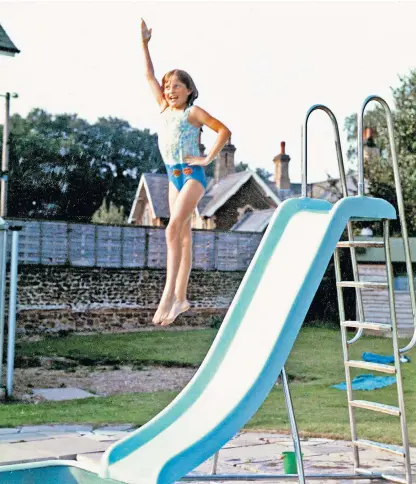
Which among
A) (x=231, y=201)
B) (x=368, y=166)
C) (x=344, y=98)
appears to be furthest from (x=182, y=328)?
(x=368, y=166)

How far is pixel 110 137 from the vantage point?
14.9 feet

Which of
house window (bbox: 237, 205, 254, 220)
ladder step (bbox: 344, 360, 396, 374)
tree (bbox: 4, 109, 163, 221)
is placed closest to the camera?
ladder step (bbox: 344, 360, 396, 374)

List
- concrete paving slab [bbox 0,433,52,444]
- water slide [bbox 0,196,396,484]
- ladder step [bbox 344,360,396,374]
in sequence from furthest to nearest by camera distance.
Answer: concrete paving slab [bbox 0,433,52,444] → ladder step [bbox 344,360,396,374] → water slide [bbox 0,196,396,484]

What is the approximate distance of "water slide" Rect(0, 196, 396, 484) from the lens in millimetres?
2236

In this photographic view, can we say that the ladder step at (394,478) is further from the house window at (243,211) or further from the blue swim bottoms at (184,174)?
the house window at (243,211)

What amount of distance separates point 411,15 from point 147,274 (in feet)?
7.88

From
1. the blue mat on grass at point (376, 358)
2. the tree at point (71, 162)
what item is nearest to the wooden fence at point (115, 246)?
the tree at point (71, 162)

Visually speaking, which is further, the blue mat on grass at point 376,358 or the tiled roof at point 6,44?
the blue mat on grass at point 376,358

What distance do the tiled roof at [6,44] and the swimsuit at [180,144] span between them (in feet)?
3.99

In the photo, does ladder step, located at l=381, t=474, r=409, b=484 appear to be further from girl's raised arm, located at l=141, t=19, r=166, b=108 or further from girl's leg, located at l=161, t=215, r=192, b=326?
girl's raised arm, located at l=141, t=19, r=166, b=108

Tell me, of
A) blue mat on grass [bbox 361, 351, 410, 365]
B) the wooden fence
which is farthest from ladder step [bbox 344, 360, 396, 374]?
blue mat on grass [bbox 361, 351, 410, 365]

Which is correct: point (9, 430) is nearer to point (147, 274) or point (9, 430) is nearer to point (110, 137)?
point (147, 274)

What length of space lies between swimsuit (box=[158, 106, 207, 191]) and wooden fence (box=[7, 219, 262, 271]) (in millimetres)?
703

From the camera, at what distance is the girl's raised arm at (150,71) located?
388 centimetres
